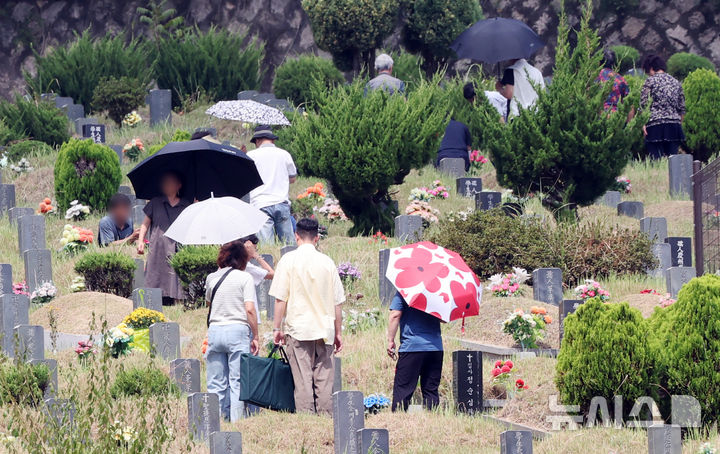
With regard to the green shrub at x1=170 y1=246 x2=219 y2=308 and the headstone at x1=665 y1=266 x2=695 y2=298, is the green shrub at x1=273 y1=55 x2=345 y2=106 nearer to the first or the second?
the green shrub at x1=170 y1=246 x2=219 y2=308

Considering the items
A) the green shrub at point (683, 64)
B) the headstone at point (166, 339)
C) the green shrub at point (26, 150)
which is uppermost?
the green shrub at point (683, 64)

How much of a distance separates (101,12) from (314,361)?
21.3 m

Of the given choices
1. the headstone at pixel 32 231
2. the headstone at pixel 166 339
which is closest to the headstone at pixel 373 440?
the headstone at pixel 166 339

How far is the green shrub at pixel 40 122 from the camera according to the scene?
2258 cm

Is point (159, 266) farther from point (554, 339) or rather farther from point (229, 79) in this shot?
point (229, 79)

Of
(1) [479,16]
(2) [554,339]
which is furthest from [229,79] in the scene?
(2) [554,339]

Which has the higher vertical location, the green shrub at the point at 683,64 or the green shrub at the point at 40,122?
the green shrub at the point at 683,64

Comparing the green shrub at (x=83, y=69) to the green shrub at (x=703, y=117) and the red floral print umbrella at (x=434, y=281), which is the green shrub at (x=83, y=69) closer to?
the green shrub at (x=703, y=117)

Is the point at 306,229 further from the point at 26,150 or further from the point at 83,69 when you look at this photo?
the point at 83,69

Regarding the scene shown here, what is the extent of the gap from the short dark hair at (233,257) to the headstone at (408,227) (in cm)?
475

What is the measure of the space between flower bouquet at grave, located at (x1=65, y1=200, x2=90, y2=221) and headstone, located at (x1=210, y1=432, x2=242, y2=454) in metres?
9.01

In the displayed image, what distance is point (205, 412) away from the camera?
1005 centimetres

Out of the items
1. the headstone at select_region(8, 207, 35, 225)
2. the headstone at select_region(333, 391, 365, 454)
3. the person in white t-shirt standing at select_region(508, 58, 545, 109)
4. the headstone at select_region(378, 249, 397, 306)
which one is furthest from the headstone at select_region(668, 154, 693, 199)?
the headstone at select_region(333, 391, 365, 454)

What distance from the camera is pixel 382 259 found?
14312 mm
